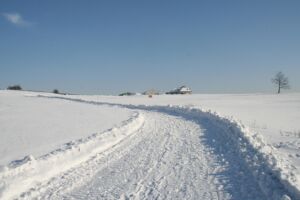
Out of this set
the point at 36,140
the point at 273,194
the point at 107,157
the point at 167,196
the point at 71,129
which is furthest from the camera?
the point at 71,129

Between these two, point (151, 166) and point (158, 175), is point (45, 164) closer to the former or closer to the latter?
point (151, 166)

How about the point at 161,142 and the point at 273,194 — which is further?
the point at 161,142

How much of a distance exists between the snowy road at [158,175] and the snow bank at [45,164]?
279 millimetres

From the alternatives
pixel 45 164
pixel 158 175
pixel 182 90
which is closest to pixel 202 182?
pixel 158 175

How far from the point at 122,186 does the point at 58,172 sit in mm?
2237

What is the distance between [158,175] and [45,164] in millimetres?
2931

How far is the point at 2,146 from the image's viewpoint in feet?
44.5

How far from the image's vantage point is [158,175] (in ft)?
31.1

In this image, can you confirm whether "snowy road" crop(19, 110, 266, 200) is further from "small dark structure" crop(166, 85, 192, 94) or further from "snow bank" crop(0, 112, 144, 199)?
"small dark structure" crop(166, 85, 192, 94)

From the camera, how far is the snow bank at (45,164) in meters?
8.54

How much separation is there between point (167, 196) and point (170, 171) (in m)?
1.90

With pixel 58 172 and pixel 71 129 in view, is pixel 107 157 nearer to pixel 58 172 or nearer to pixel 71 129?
pixel 58 172

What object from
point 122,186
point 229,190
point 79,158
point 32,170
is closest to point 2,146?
point 79,158

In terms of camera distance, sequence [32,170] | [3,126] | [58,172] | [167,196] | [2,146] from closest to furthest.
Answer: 1. [167,196]
2. [32,170]
3. [58,172]
4. [2,146]
5. [3,126]
